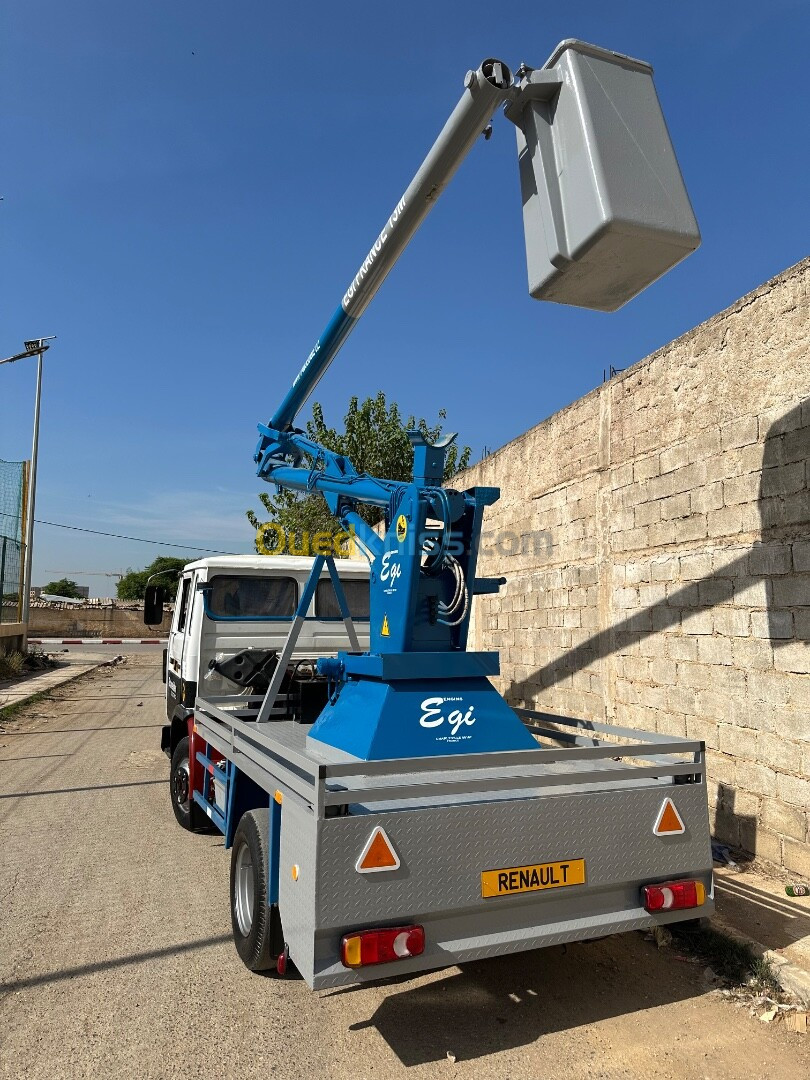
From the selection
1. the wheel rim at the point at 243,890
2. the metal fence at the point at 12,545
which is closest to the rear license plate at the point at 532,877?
the wheel rim at the point at 243,890

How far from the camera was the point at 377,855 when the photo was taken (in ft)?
9.16

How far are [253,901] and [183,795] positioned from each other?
276 centimetres

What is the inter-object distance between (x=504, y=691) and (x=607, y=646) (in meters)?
2.57

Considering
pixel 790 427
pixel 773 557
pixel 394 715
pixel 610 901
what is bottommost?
pixel 610 901

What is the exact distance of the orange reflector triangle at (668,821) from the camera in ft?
10.8

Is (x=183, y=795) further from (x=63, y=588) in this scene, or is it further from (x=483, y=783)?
(x=63, y=588)

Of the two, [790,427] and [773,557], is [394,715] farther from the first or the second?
[790,427]

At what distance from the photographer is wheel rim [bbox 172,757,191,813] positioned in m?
5.78

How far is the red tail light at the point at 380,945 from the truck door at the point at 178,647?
4153 millimetres

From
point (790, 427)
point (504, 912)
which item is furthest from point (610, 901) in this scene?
point (790, 427)

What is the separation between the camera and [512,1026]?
3203 mm

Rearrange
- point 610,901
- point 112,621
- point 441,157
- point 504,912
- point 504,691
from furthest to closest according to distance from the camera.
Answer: point 112,621
point 504,691
point 441,157
point 610,901
point 504,912

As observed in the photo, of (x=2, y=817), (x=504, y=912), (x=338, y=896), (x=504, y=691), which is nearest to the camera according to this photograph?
(x=338, y=896)

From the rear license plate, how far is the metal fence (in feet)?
61.6
